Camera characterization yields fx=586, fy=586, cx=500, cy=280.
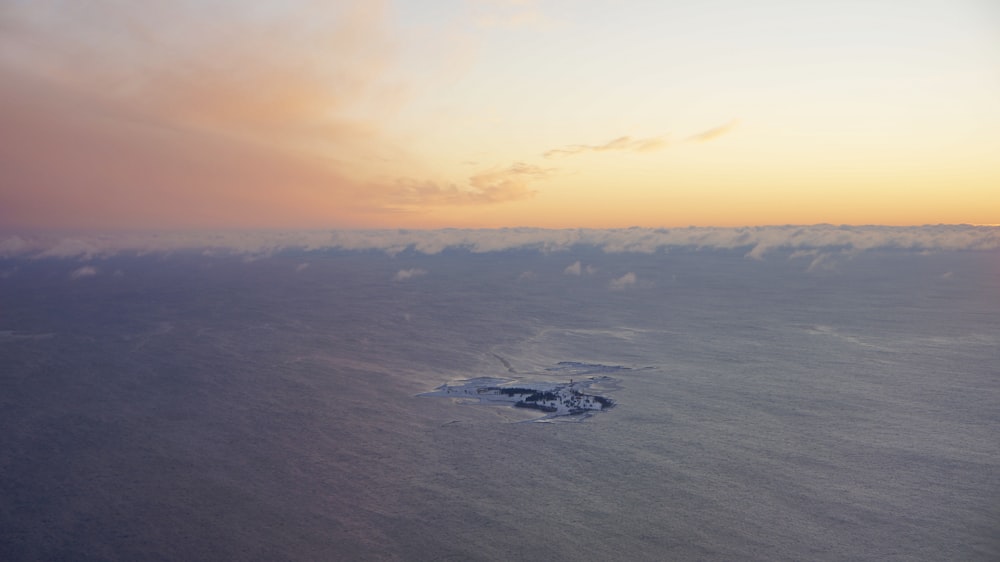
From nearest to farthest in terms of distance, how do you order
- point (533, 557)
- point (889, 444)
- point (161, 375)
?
point (533, 557) → point (889, 444) → point (161, 375)

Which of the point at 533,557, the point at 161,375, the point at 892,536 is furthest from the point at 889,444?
the point at 161,375

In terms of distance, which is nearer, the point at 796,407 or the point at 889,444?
the point at 889,444

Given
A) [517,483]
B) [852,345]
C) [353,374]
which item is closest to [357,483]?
[517,483]

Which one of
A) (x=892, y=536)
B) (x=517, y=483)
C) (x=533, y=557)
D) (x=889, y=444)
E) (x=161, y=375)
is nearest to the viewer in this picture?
(x=533, y=557)

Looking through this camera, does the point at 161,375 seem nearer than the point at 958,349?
Yes

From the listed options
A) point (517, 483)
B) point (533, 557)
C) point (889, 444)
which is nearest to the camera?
point (533, 557)

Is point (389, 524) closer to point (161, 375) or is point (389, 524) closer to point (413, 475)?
point (413, 475)

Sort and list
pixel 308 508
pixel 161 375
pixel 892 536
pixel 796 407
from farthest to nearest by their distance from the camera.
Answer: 1. pixel 161 375
2. pixel 796 407
3. pixel 308 508
4. pixel 892 536

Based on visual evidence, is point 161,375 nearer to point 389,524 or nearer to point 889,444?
point 389,524
